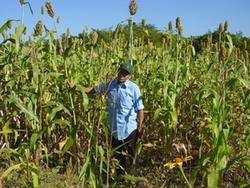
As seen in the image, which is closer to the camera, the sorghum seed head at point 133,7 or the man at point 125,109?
the sorghum seed head at point 133,7

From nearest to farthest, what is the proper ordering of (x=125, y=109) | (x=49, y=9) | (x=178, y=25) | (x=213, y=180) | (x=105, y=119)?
(x=213, y=180)
(x=105, y=119)
(x=49, y=9)
(x=178, y=25)
(x=125, y=109)

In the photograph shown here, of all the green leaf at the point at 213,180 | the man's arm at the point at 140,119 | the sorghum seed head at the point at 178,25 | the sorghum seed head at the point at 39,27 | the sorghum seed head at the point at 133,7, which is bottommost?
the green leaf at the point at 213,180

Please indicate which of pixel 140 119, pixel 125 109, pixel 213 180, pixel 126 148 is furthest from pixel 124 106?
pixel 213 180

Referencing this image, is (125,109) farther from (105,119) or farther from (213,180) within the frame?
(213,180)

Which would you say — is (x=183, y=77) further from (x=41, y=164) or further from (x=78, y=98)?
(x=41, y=164)

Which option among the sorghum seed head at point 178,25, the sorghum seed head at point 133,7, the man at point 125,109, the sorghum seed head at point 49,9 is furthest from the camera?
the man at point 125,109

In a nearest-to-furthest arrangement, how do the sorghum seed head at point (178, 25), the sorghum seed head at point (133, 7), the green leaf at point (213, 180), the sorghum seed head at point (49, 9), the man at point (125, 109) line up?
the green leaf at point (213, 180)
the sorghum seed head at point (133, 7)
the sorghum seed head at point (49, 9)
the sorghum seed head at point (178, 25)
the man at point (125, 109)

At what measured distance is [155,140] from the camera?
13.9 feet

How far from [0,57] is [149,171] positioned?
1817 millimetres

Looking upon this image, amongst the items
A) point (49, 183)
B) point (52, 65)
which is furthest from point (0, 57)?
point (49, 183)

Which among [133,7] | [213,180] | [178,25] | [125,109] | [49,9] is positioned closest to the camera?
[213,180]

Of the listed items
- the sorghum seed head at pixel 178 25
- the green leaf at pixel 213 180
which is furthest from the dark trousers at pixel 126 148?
the green leaf at pixel 213 180

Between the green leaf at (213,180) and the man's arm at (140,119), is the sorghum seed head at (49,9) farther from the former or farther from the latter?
the green leaf at (213,180)

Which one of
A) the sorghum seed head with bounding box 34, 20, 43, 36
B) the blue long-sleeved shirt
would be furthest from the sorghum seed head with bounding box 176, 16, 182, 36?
the sorghum seed head with bounding box 34, 20, 43, 36
